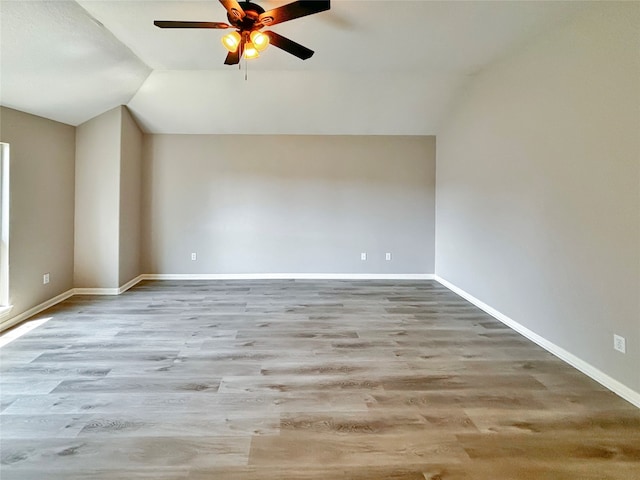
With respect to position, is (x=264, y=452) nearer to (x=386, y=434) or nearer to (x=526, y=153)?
(x=386, y=434)

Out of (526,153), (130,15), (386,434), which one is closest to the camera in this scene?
(386,434)

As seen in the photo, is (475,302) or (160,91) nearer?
(475,302)

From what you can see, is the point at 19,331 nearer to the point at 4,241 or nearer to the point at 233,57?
the point at 4,241

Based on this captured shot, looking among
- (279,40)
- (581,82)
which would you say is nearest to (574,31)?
(581,82)

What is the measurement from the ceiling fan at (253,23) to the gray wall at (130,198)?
9.75 ft

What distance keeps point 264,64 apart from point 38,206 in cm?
317

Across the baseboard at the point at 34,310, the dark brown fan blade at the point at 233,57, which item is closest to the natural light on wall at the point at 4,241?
the baseboard at the point at 34,310

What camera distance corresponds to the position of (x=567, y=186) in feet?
9.48

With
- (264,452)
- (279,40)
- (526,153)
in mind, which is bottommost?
(264,452)

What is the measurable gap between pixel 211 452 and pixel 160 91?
15.4 feet

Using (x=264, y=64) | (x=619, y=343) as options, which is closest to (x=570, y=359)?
(x=619, y=343)

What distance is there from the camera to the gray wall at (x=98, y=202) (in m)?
4.75

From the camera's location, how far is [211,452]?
1.82 meters

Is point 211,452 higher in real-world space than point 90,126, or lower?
lower
